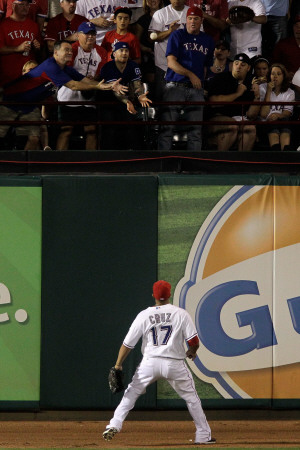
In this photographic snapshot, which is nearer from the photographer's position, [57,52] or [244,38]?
[57,52]

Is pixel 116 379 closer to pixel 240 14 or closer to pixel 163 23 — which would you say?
pixel 163 23

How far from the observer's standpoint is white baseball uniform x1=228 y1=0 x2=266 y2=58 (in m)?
14.7

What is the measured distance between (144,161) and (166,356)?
365 centimetres

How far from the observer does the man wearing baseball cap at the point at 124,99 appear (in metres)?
13.0

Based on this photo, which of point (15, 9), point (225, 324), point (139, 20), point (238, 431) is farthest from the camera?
point (139, 20)

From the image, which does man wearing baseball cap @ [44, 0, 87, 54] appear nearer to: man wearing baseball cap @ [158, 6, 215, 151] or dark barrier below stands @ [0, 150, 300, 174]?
man wearing baseball cap @ [158, 6, 215, 151]

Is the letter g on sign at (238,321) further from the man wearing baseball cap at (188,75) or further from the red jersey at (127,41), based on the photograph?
the red jersey at (127,41)

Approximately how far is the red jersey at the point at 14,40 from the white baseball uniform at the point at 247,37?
131 inches

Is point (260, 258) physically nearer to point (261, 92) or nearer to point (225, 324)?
point (225, 324)

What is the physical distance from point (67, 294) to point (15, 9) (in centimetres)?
468

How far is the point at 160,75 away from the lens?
45.6 feet

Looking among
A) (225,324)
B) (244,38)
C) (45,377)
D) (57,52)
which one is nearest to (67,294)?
(45,377)

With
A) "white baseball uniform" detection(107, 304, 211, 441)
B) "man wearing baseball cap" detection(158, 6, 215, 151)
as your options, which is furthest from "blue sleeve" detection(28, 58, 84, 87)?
"white baseball uniform" detection(107, 304, 211, 441)

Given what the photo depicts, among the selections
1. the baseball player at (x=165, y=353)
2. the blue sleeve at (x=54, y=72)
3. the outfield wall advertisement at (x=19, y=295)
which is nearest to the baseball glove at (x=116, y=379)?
the baseball player at (x=165, y=353)
